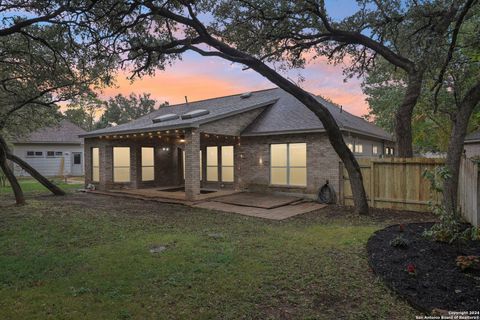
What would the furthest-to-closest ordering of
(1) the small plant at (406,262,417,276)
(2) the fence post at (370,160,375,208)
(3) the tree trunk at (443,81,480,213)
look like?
1. (2) the fence post at (370,160,375,208)
2. (3) the tree trunk at (443,81,480,213)
3. (1) the small plant at (406,262,417,276)

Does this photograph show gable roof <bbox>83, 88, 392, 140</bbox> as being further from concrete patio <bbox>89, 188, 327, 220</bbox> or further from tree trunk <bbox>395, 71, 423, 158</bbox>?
concrete patio <bbox>89, 188, 327, 220</bbox>

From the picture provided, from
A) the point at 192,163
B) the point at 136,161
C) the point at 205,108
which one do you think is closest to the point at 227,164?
the point at 192,163

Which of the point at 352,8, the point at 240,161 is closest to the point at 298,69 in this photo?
the point at 352,8

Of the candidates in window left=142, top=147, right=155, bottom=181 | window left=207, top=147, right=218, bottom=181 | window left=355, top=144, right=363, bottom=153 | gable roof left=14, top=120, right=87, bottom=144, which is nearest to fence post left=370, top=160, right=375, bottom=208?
window left=355, top=144, right=363, bottom=153

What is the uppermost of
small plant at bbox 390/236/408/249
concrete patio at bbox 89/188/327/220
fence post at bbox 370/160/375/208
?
fence post at bbox 370/160/375/208

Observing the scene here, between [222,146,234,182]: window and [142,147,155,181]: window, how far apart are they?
4.20m

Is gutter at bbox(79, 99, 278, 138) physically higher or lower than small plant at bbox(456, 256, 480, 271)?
higher

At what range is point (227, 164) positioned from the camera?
1480 cm

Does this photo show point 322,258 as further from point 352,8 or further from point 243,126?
point 243,126

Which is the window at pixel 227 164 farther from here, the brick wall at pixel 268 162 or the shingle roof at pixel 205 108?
the shingle roof at pixel 205 108

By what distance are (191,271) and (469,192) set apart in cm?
601

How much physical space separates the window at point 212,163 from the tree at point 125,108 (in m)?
37.2

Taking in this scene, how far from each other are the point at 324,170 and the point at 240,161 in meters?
4.00

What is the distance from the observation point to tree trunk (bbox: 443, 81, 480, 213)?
6.30 m
